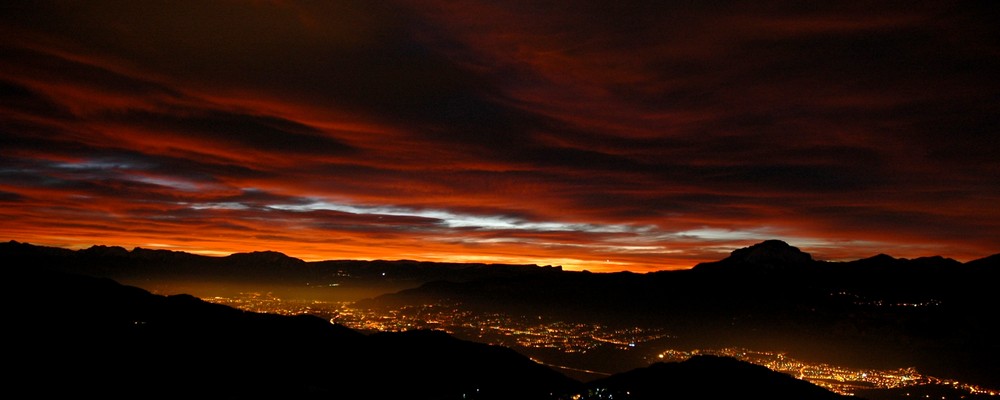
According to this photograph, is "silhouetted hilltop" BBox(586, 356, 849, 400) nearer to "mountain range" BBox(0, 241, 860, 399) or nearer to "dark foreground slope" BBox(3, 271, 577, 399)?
"mountain range" BBox(0, 241, 860, 399)

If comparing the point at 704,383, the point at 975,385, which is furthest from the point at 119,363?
the point at 975,385

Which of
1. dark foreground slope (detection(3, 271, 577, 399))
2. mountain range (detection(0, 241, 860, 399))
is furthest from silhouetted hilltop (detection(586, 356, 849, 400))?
dark foreground slope (detection(3, 271, 577, 399))

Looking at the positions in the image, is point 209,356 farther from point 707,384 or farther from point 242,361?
point 707,384

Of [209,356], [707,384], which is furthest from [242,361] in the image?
[707,384]

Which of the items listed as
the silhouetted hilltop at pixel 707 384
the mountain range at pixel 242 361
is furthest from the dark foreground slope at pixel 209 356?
the silhouetted hilltop at pixel 707 384

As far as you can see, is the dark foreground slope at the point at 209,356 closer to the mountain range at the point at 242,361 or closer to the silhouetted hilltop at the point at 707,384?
the mountain range at the point at 242,361

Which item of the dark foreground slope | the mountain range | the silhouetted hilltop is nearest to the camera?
the dark foreground slope
